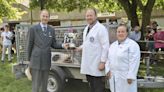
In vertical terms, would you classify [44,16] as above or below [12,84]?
above

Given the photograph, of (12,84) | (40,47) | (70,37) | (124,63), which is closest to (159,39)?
(12,84)

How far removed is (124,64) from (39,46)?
65.8 inches

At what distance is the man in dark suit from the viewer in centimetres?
621

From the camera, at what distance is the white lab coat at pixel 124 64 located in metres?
5.32

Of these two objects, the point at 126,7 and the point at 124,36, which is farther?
the point at 126,7

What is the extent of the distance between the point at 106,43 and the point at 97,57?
10.7 inches

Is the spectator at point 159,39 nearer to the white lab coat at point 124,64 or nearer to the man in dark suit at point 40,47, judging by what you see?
the man in dark suit at point 40,47

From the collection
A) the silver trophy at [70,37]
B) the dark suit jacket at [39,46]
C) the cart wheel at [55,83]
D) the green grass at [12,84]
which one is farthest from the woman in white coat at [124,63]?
the green grass at [12,84]

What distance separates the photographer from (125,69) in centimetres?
539

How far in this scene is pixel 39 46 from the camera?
20.5 feet

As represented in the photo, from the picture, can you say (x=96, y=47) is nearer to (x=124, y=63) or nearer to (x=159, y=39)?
(x=124, y=63)

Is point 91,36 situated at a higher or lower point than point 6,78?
higher

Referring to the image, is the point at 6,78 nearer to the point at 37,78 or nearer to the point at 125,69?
the point at 37,78

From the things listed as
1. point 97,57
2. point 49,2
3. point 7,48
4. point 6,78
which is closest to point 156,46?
point 6,78
